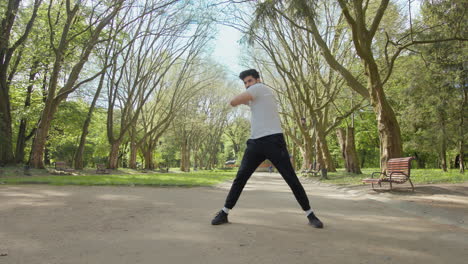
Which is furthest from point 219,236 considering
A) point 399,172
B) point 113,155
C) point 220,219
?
point 113,155

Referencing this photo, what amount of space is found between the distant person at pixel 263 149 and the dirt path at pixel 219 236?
0.29 meters

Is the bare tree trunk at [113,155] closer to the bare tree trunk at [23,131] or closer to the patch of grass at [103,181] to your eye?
the bare tree trunk at [23,131]

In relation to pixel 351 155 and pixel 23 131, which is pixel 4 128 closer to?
pixel 23 131

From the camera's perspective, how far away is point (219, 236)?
3631 millimetres

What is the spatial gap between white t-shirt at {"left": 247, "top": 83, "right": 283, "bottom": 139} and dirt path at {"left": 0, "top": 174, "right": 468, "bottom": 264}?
127 centimetres

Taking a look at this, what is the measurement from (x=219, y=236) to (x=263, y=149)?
131cm

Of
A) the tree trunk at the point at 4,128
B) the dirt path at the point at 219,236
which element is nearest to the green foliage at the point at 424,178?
the dirt path at the point at 219,236

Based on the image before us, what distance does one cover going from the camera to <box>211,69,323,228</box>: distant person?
4.31 meters

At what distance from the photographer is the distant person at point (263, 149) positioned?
431cm

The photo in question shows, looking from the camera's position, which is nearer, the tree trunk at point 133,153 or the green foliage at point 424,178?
the green foliage at point 424,178

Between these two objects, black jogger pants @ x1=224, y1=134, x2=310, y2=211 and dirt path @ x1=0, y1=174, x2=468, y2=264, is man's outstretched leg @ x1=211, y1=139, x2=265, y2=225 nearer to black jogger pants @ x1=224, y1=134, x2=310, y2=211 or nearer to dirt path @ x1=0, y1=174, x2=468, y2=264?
black jogger pants @ x1=224, y1=134, x2=310, y2=211

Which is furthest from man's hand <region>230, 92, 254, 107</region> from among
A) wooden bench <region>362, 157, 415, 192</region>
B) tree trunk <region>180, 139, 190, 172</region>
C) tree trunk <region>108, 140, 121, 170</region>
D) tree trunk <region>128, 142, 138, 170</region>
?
tree trunk <region>180, 139, 190, 172</region>

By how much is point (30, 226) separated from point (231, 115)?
137 feet

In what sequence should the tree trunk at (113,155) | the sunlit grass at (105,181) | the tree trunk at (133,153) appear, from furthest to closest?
the tree trunk at (133,153) → the tree trunk at (113,155) → the sunlit grass at (105,181)
